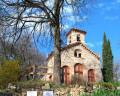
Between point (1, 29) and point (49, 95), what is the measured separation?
5.51 m

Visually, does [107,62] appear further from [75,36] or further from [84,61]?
[75,36]

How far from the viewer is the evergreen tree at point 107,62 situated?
2546cm

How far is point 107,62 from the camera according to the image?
85.1 feet

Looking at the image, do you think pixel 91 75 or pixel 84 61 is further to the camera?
pixel 91 75

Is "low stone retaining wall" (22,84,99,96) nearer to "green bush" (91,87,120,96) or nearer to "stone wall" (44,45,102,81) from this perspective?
"green bush" (91,87,120,96)

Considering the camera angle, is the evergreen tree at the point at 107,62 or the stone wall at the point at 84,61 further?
the evergreen tree at the point at 107,62

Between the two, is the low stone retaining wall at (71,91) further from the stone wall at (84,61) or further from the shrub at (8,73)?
the stone wall at (84,61)

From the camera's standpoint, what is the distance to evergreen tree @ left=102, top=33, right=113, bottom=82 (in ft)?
83.5

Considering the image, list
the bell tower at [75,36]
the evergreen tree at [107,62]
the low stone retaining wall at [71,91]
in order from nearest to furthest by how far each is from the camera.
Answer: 1. the low stone retaining wall at [71,91]
2. the evergreen tree at [107,62]
3. the bell tower at [75,36]

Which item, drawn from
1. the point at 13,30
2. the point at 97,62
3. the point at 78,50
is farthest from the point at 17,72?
the point at 97,62

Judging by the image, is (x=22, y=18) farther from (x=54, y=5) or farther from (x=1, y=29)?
(x=54, y=5)

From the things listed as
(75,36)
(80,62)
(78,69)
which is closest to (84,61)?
(80,62)

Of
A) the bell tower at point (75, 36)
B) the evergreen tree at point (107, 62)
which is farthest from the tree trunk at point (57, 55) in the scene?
the evergreen tree at point (107, 62)

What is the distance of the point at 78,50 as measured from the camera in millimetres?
24891
